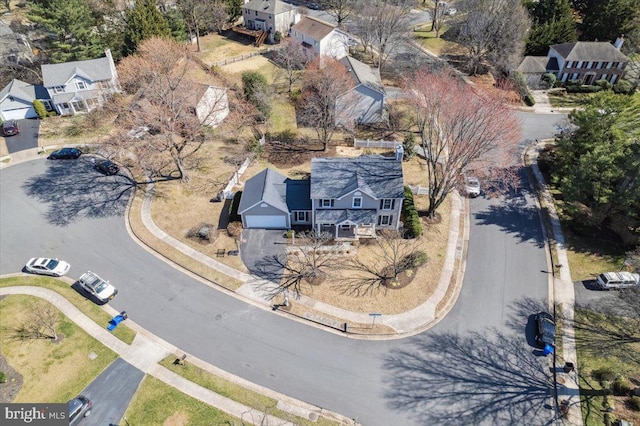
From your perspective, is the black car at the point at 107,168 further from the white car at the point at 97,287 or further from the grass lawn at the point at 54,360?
the grass lawn at the point at 54,360

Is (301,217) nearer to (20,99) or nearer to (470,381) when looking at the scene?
(470,381)

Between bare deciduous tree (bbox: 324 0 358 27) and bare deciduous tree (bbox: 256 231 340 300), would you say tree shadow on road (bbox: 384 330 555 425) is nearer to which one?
bare deciduous tree (bbox: 256 231 340 300)

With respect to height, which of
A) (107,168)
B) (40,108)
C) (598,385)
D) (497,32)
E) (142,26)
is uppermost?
(142,26)

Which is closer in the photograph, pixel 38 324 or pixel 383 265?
pixel 38 324

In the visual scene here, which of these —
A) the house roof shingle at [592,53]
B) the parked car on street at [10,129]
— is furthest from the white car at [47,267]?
the house roof shingle at [592,53]

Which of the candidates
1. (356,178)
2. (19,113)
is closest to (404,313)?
(356,178)

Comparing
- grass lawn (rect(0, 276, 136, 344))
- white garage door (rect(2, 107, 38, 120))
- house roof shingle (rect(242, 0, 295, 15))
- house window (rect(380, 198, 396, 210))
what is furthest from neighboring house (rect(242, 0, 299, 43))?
grass lawn (rect(0, 276, 136, 344))

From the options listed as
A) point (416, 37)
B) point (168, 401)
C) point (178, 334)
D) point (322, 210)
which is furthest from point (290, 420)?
→ point (416, 37)
